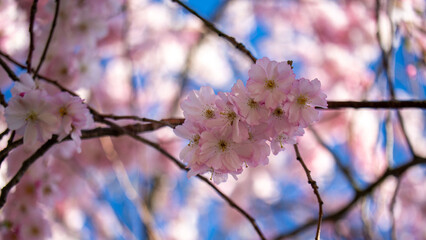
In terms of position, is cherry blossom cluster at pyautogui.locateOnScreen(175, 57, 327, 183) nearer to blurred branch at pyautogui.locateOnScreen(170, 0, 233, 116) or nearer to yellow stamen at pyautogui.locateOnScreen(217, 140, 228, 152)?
yellow stamen at pyautogui.locateOnScreen(217, 140, 228, 152)

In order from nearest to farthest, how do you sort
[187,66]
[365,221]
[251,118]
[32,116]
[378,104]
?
[251,118] → [32,116] → [378,104] → [365,221] → [187,66]

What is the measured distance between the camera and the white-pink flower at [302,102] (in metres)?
0.86

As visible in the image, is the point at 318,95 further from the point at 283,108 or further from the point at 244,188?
the point at 244,188

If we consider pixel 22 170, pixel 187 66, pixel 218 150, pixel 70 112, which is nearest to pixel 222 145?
pixel 218 150

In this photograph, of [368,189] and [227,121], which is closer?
[227,121]

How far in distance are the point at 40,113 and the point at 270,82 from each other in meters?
0.60

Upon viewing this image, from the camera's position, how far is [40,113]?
39.3 inches

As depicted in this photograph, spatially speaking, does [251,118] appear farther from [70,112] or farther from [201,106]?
[70,112]

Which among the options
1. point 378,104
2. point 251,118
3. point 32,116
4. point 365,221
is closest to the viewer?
point 251,118

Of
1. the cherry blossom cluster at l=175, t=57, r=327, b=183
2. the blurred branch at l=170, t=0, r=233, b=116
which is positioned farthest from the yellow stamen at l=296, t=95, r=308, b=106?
the blurred branch at l=170, t=0, r=233, b=116

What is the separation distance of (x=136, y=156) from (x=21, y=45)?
1.70 metres

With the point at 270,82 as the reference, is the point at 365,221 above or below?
above

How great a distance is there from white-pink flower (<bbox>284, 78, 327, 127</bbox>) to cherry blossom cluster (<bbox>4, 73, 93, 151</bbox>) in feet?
1.77

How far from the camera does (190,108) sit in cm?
92
